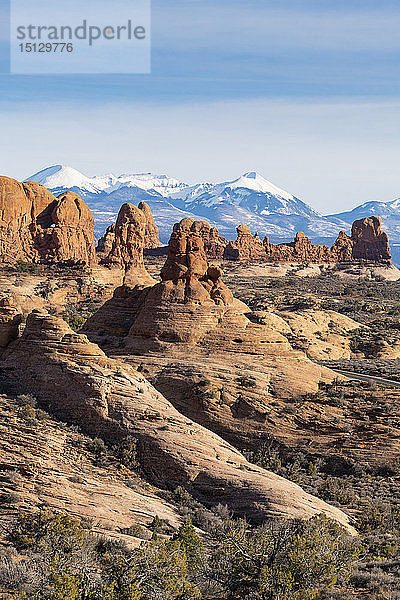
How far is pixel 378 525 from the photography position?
77.0 ft

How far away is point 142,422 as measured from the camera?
1016 inches

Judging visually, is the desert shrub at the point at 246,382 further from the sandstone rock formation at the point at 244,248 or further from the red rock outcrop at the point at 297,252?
the red rock outcrop at the point at 297,252

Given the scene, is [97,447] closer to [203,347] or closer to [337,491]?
[337,491]

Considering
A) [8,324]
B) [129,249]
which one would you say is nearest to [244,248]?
[129,249]

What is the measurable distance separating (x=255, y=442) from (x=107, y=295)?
5654cm

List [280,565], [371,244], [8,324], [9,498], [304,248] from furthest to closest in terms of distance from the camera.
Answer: [371,244] → [304,248] → [8,324] → [9,498] → [280,565]

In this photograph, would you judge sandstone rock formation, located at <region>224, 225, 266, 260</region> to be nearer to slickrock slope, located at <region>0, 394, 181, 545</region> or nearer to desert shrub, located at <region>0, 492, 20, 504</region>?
slickrock slope, located at <region>0, 394, 181, 545</region>

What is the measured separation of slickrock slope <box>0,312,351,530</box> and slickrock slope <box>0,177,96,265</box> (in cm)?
6333

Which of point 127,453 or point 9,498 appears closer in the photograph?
point 9,498

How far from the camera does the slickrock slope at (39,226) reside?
90938mm

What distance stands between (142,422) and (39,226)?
75.2 meters

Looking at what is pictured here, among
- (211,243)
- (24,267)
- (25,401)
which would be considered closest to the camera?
(25,401)

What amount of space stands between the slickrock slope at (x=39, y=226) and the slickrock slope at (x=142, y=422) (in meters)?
63.3

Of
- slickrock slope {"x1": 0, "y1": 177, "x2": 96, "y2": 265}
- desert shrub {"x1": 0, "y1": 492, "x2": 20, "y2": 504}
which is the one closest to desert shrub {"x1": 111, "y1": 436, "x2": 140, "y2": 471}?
desert shrub {"x1": 0, "y1": 492, "x2": 20, "y2": 504}
